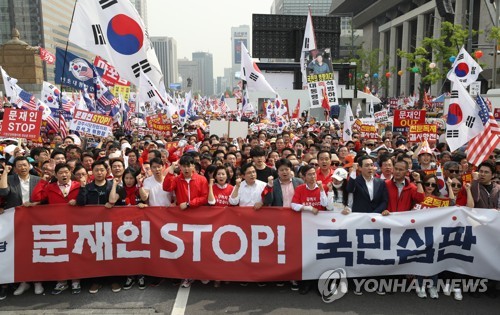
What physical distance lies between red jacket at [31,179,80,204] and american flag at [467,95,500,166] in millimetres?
5675

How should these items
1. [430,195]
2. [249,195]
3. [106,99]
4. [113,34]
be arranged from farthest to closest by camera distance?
[106,99] → [113,34] → [249,195] → [430,195]

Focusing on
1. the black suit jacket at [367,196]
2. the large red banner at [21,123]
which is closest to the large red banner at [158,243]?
the black suit jacket at [367,196]

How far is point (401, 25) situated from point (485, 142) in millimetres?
53790

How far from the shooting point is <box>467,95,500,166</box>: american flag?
6.54m

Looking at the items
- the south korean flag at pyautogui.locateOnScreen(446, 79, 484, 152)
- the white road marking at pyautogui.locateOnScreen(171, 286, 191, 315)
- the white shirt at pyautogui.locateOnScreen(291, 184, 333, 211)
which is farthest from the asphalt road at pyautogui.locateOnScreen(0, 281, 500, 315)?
the south korean flag at pyautogui.locateOnScreen(446, 79, 484, 152)

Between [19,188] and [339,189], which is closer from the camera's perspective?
[19,188]

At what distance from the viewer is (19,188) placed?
5406 mm

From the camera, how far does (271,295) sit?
502 centimetres

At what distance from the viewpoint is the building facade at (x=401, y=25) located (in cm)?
3844

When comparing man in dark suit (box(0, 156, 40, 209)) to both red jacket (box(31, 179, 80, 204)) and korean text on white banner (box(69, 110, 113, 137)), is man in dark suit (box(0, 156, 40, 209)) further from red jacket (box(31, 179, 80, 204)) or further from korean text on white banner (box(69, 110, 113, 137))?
korean text on white banner (box(69, 110, 113, 137))

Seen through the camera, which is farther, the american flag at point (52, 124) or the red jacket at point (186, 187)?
the american flag at point (52, 124)

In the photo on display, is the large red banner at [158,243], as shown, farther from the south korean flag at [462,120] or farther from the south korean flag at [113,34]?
the south korean flag at [462,120]

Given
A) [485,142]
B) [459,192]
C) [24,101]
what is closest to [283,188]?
[459,192]

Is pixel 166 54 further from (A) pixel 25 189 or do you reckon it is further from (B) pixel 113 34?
(A) pixel 25 189
